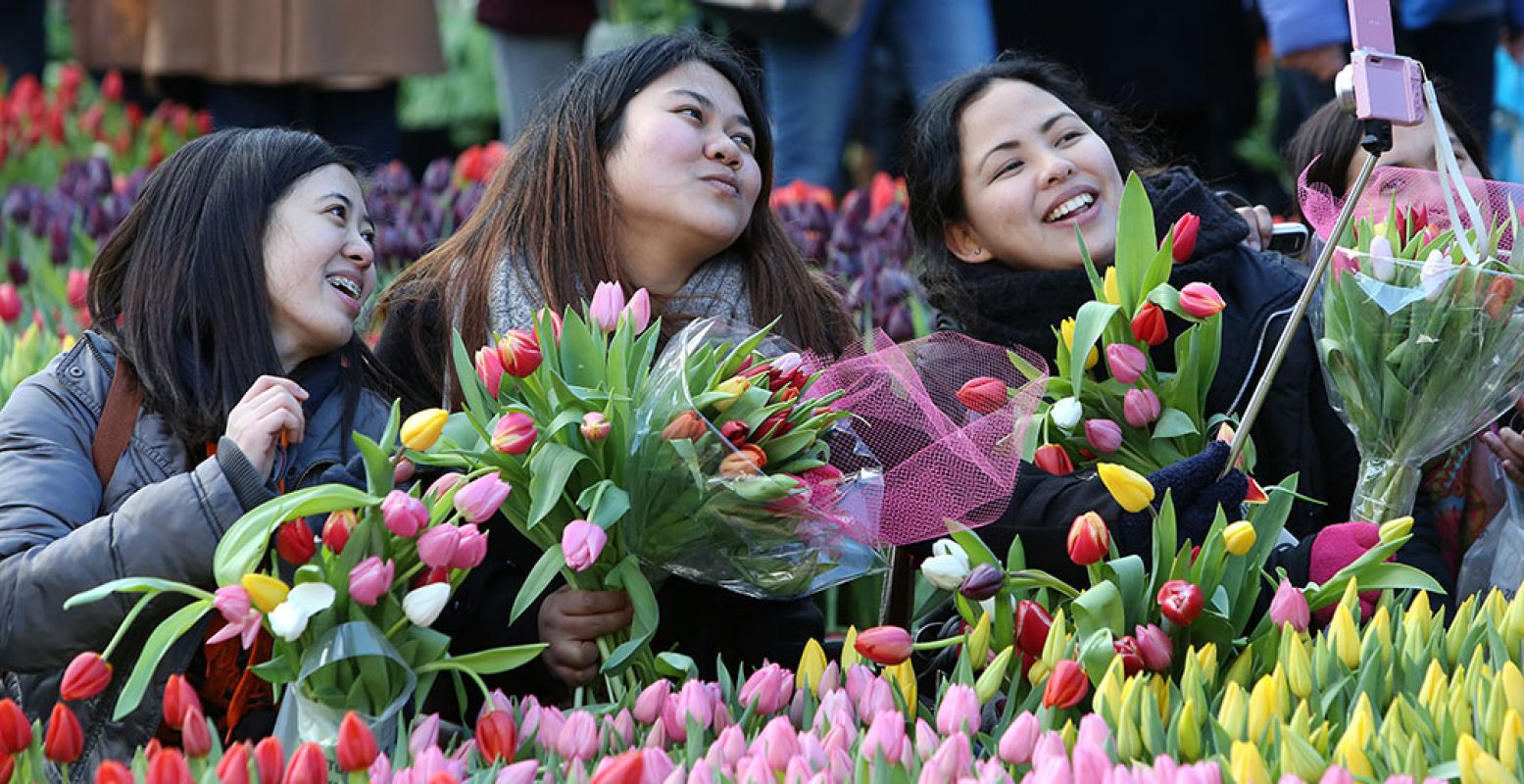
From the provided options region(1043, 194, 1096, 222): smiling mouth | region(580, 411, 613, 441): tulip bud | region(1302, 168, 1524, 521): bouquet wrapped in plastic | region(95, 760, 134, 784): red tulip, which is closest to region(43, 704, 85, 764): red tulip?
region(95, 760, 134, 784): red tulip

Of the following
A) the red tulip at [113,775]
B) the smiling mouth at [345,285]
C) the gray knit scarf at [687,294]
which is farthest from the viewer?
the gray knit scarf at [687,294]

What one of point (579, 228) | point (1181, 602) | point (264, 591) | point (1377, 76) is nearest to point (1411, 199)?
point (1377, 76)

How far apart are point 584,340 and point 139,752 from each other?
66cm

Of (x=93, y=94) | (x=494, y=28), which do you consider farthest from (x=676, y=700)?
(x=93, y=94)

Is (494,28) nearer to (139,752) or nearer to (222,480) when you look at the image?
(222,480)

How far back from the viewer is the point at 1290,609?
2127 millimetres

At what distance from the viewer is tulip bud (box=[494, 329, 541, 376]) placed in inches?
83.0

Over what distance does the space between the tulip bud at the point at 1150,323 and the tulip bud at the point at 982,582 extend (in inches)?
15.8

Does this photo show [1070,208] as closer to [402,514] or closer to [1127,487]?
[1127,487]

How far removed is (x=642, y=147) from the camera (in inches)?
119

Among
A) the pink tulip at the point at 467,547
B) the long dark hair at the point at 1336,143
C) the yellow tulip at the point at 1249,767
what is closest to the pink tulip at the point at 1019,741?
the yellow tulip at the point at 1249,767

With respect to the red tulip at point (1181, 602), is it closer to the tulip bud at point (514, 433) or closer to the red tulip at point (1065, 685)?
the red tulip at point (1065, 685)

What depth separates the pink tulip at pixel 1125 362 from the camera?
238cm

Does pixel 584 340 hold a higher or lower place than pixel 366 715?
higher
